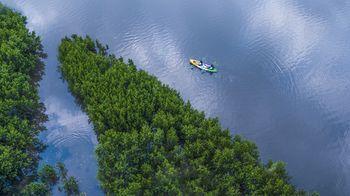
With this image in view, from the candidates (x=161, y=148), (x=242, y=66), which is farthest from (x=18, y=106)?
(x=242, y=66)

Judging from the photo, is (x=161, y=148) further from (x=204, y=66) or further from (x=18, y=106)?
(x=204, y=66)

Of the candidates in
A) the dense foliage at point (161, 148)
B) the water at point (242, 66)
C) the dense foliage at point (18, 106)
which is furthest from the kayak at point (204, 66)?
the dense foliage at point (18, 106)

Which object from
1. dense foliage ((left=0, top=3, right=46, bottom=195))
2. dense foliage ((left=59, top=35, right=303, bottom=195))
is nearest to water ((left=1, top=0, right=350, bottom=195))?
dense foliage ((left=0, top=3, right=46, bottom=195))


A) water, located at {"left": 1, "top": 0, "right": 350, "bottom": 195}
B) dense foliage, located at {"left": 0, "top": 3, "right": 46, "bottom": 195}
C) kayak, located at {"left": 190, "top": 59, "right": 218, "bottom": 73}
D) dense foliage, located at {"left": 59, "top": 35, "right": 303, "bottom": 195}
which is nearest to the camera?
dense foliage, located at {"left": 59, "top": 35, "right": 303, "bottom": 195}

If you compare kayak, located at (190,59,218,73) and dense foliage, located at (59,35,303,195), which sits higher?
kayak, located at (190,59,218,73)

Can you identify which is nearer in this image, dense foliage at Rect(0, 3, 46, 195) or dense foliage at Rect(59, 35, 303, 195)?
dense foliage at Rect(59, 35, 303, 195)

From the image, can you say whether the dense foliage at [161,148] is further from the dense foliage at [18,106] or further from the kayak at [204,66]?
the kayak at [204,66]

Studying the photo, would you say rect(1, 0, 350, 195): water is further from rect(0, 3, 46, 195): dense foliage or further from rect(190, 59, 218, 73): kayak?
rect(0, 3, 46, 195): dense foliage
